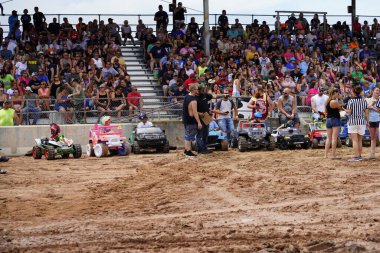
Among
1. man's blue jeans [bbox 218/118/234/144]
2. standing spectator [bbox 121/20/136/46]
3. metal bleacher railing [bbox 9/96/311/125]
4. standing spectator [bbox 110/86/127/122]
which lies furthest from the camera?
standing spectator [bbox 121/20/136/46]

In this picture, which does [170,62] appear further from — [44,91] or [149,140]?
[149,140]

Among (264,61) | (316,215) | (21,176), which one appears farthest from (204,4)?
(316,215)

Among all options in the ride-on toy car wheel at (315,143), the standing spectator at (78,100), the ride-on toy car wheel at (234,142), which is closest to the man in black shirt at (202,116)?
the ride-on toy car wheel at (234,142)

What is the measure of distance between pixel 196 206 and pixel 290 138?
11.4 m

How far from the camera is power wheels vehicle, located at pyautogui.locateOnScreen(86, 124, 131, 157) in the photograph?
75.8 ft

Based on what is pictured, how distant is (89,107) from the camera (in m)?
25.7

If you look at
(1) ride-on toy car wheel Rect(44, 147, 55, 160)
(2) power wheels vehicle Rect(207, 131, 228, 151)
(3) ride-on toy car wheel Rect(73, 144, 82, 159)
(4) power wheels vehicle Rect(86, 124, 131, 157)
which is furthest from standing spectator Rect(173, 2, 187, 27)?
(1) ride-on toy car wheel Rect(44, 147, 55, 160)

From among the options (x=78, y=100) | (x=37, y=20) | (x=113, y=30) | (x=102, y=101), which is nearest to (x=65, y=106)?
(x=78, y=100)

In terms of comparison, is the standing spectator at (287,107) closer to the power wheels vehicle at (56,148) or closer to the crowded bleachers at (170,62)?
the crowded bleachers at (170,62)

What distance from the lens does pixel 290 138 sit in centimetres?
2364

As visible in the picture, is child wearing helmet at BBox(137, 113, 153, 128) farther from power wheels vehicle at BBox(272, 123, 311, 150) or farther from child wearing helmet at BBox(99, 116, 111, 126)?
power wheels vehicle at BBox(272, 123, 311, 150)

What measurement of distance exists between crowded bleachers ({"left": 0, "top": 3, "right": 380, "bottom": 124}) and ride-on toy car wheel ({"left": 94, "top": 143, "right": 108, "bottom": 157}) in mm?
2715

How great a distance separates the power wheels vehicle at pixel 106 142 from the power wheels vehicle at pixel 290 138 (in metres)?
4.54

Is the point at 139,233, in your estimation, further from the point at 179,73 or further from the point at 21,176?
the point at 179,73
